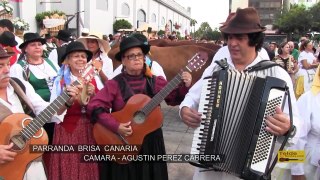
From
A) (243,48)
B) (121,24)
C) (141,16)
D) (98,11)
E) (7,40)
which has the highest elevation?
(141,16)

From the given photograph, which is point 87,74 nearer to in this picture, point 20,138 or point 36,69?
point 20,138

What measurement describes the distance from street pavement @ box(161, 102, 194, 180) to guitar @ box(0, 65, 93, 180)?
7.47 ft

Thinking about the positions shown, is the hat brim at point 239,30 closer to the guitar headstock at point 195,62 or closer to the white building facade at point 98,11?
the guitar headstock at point 195,62

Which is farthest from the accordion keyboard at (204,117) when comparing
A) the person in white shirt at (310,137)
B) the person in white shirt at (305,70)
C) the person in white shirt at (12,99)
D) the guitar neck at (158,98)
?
the person in white shirt at (305,70)

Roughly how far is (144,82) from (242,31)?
117 centimetres

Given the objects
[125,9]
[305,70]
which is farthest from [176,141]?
[125,9]

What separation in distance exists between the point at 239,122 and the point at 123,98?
128cm

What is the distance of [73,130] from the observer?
335 centimetres

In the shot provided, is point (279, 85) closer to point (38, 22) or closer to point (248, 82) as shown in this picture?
point (248, 82)

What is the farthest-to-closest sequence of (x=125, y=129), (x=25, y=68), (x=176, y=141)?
1. (x=176, y=141)
2. (x=25, y=68)
3. (x=125, y=129)

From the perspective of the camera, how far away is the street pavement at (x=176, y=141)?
15.2 feet

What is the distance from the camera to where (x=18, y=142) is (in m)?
2.57

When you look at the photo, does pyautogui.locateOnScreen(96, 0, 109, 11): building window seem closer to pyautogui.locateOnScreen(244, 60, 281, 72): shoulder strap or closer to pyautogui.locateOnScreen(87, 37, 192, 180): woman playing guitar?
pyautogui.locateOnScreen(87, 37, 192, 180): woman playing guitar

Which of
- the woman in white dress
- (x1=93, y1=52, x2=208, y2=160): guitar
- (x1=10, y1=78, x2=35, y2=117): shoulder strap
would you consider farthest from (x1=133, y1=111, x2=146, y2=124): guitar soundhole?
the woman in white dress
